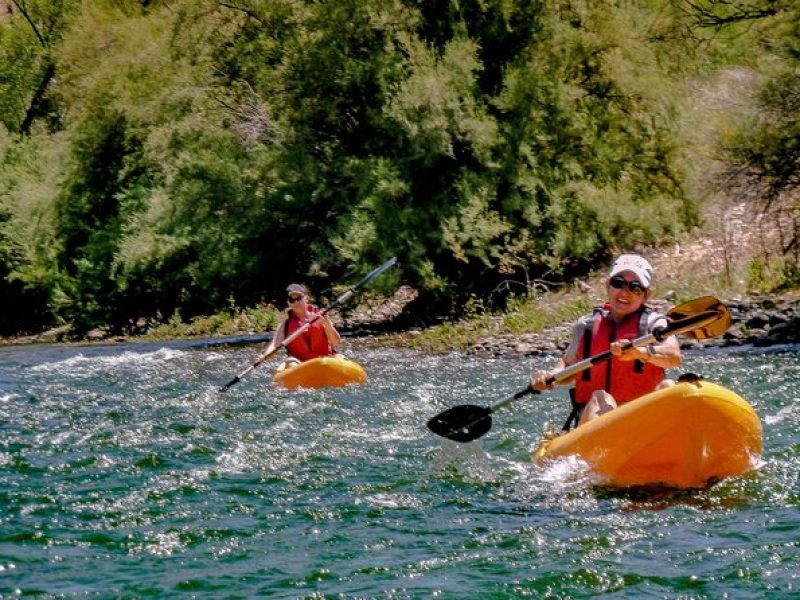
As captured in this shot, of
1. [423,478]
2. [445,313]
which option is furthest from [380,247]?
[423,478]

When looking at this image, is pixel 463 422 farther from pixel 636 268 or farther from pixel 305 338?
pixel 305 338

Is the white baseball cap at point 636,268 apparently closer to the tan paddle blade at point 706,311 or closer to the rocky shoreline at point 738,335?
the tan paddle blade at point 706,311

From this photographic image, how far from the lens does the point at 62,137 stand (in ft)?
101

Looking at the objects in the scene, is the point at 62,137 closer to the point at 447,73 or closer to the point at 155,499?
the point at 447,73

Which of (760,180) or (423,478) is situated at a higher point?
(760,180)

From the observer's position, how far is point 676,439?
6.79 metres

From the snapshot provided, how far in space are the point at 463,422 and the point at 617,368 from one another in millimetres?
1072

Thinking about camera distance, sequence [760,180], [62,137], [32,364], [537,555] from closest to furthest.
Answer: [537,555] → [760,180] → [32,364] → [62,137]

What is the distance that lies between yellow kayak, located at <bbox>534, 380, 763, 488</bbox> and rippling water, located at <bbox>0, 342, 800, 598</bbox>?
0.14 metres

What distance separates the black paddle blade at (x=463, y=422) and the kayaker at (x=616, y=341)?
21.2 inches

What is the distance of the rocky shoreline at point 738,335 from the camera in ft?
48.5

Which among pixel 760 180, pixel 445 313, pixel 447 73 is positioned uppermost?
pixel 447 73

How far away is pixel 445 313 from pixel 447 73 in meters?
4.08

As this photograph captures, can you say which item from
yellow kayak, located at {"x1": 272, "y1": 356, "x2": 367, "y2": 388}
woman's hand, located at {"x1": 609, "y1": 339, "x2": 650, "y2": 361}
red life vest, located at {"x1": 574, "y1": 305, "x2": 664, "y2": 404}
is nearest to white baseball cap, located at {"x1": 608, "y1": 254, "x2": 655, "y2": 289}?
red life vest, located at {"x1": 574, "y1": 305, "x2": 664, "y2": 404}
